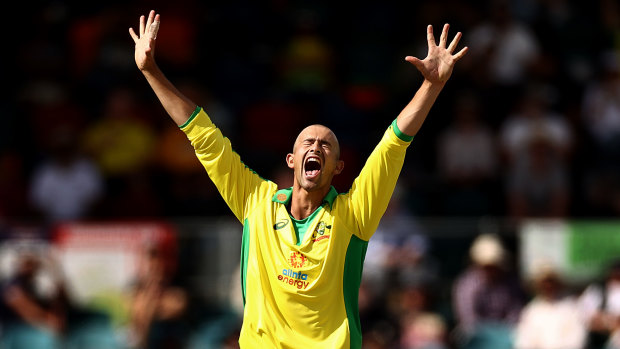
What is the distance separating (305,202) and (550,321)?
6.59 meters

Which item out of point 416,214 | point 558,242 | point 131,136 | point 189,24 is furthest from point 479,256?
point 189,24

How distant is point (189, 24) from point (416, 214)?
4.84 meters

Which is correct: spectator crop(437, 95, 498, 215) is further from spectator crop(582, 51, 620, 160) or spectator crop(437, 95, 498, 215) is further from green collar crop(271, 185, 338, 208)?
green collar crop(271, 185, 338, 208)

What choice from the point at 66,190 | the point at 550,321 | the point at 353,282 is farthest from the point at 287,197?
the point at 66,190

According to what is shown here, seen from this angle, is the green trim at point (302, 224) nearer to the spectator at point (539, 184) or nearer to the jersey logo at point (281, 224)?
the jersey logo at point (281, 224)

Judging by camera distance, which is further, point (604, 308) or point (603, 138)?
point (603, 138)

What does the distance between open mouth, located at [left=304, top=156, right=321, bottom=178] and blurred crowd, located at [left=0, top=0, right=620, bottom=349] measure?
616 centimetres

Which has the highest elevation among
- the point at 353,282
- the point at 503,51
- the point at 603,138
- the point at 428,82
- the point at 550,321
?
the point at 503,51

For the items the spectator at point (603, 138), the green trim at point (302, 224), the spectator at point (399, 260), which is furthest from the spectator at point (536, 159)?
the green trim at point (302, 224)

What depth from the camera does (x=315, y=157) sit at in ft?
22.0

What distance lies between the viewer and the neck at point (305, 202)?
6.89m

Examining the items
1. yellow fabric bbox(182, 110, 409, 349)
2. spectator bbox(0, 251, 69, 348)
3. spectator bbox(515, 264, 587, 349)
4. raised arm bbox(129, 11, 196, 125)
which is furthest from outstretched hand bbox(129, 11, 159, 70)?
spectator bbox(515, 264, 587, 349)

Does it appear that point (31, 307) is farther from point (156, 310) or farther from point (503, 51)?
point (503, 51)

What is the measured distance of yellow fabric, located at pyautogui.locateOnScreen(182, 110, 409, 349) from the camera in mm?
6672
